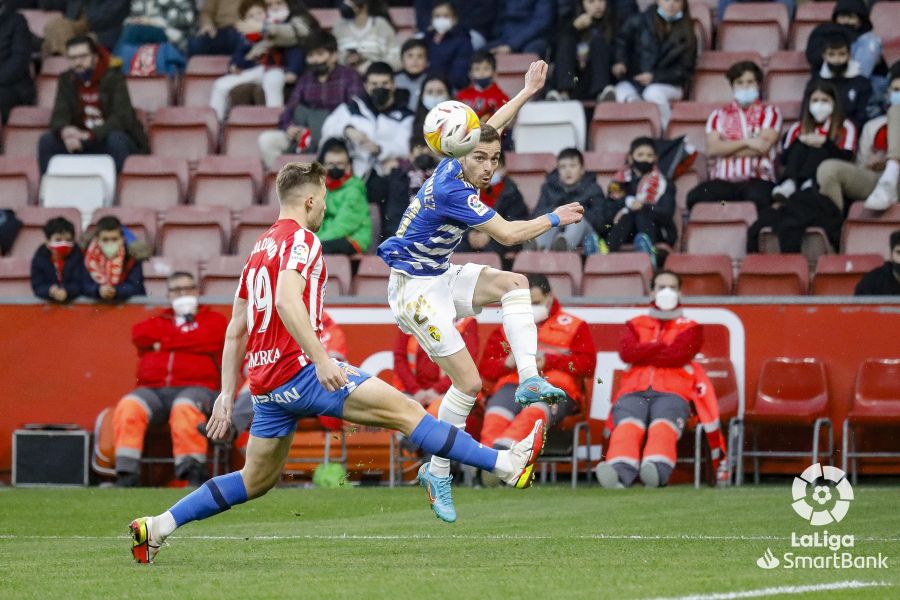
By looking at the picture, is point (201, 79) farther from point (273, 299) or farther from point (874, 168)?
point (273, 299)

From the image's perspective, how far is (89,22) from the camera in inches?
837

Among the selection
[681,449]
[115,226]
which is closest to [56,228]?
[115,226]

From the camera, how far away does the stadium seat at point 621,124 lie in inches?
685

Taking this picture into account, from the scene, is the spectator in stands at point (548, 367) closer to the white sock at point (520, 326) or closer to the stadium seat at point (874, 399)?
the stadium seat at point (874, 399)

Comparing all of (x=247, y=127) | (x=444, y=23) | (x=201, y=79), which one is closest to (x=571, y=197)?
(x=444, y=23)

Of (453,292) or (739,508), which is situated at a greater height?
(453,292)

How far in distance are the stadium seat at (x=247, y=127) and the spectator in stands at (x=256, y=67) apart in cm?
38

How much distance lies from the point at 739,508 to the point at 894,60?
7.80 metres

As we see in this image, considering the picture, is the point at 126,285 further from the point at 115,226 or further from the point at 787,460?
the point at 787,460

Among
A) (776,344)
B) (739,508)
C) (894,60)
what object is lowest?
(739,508)

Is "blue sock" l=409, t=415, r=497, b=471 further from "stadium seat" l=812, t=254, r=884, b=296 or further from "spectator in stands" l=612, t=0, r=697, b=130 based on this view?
"spectator in stands" l=612, t=0, r=697, b=130

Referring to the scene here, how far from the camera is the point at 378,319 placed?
51.3ft

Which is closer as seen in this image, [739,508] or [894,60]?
[739,508]

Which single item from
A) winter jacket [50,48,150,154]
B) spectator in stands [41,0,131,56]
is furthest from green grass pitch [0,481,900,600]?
spectator in stands [41,0,131,56]
